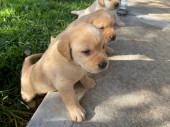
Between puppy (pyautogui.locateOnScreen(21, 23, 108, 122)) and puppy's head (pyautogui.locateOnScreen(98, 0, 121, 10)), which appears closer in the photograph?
puppy (pyautogui.locateOnScreen(21, 23, 108, 122))

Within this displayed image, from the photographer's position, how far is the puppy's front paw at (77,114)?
83.0 inches

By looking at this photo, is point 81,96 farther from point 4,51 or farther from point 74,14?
point 74,14

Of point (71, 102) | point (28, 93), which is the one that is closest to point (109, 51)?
point (71, 102)

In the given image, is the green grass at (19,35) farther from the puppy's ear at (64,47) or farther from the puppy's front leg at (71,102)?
the puppy's ear at (64,47)

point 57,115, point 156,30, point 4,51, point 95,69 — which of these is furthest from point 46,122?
point 156,30

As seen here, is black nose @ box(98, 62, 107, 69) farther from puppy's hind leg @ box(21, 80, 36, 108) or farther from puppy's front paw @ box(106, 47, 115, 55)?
puppy's front paw @ box(106, 47, 115, 55)

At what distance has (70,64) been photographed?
206 cm

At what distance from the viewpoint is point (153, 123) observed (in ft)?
7.16

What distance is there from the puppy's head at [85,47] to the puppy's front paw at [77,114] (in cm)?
58

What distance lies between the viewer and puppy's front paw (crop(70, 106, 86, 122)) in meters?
2.11

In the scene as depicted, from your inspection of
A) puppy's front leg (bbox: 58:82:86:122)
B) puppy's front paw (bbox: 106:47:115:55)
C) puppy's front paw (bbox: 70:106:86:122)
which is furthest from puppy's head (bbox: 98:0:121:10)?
puppy's front paw (bbox: 70:106:86:122)

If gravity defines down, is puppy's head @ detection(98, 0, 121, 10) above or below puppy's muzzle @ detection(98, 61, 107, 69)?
above

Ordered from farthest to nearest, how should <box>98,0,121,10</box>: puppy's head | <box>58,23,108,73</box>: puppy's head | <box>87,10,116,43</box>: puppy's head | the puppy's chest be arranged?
<box>98,0,121,10</box>: puppy's head → <box>87,10,116,43</box>: puppy's head → the puppy's chest → <box>58,23,108,73</box>: puppy's head

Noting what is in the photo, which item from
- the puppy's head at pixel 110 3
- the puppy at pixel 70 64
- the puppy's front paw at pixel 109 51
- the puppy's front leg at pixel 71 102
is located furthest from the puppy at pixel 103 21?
the puppy's head at pixel 110 3
